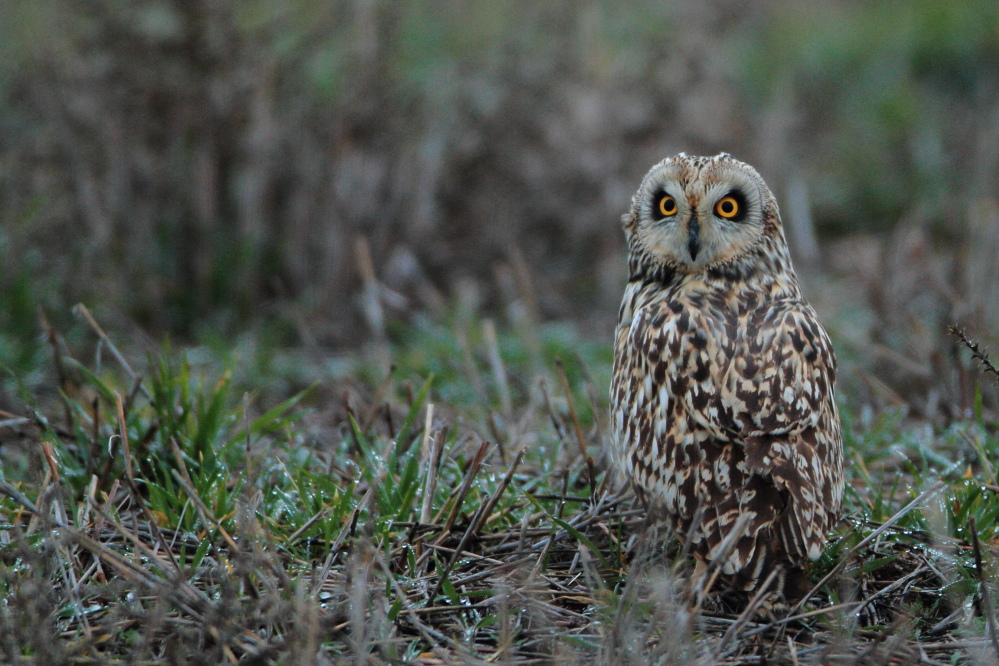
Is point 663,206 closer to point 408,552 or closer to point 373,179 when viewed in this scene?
point 408,552

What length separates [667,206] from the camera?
306cm

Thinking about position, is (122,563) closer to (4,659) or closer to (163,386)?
(4,659)

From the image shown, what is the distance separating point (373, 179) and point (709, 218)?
3069 millimetres

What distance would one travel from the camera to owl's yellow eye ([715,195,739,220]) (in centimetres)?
298

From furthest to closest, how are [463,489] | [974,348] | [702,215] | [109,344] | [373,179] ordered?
[373,179]
[109,344]
[702,215]
[463,489]
[974,348]

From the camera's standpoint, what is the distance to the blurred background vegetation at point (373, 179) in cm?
506

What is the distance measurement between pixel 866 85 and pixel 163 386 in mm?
6855

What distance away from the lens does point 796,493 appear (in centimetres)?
255

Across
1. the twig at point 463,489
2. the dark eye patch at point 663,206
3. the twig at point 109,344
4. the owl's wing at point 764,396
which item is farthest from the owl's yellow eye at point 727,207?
the twig at point 109,344

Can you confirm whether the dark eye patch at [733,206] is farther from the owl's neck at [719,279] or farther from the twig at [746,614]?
the twig at [746,614]

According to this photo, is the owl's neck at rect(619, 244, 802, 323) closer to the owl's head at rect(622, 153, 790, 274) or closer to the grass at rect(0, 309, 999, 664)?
the owl's head at rect(622, 153, 790, 274)

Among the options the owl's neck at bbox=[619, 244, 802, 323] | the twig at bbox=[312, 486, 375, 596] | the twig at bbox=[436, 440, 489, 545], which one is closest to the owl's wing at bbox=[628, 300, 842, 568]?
the owl's neck at bbox=[619, 244, 802, 323]

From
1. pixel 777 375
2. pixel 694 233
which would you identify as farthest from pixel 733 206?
pixel 777 375

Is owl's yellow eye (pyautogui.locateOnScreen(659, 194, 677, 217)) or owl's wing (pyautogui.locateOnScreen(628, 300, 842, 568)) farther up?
owl's yellow eye (pyautogui.locateOnScreen(659, 194, 677, 217))
